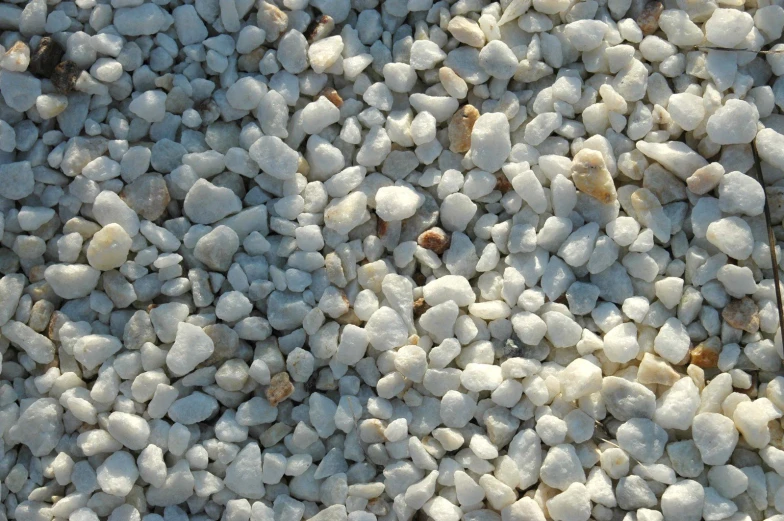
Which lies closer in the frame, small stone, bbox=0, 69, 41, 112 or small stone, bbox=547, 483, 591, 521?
small stone, bbox=547, 483, 591, 521

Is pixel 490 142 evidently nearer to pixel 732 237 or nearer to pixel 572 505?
pixel 732 237

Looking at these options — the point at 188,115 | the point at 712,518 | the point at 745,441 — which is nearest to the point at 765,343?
the point at 745,441

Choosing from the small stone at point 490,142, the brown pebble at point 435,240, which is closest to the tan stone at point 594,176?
the small stone at point 490,142

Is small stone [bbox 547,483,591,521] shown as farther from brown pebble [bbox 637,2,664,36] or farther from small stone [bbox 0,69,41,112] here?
small stone [bbox 0,69,41,112]

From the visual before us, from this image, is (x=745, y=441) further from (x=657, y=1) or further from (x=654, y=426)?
(x=657, y=1)

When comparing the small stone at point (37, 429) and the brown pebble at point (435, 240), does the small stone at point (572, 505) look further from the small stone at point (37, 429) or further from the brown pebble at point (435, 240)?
the small stone at point (37, 429)

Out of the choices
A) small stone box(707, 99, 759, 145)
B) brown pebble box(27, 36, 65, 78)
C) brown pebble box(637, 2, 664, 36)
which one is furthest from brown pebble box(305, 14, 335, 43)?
small stone box(707, 99, 759, 145)

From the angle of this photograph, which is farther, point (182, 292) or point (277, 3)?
point (277, 3)
